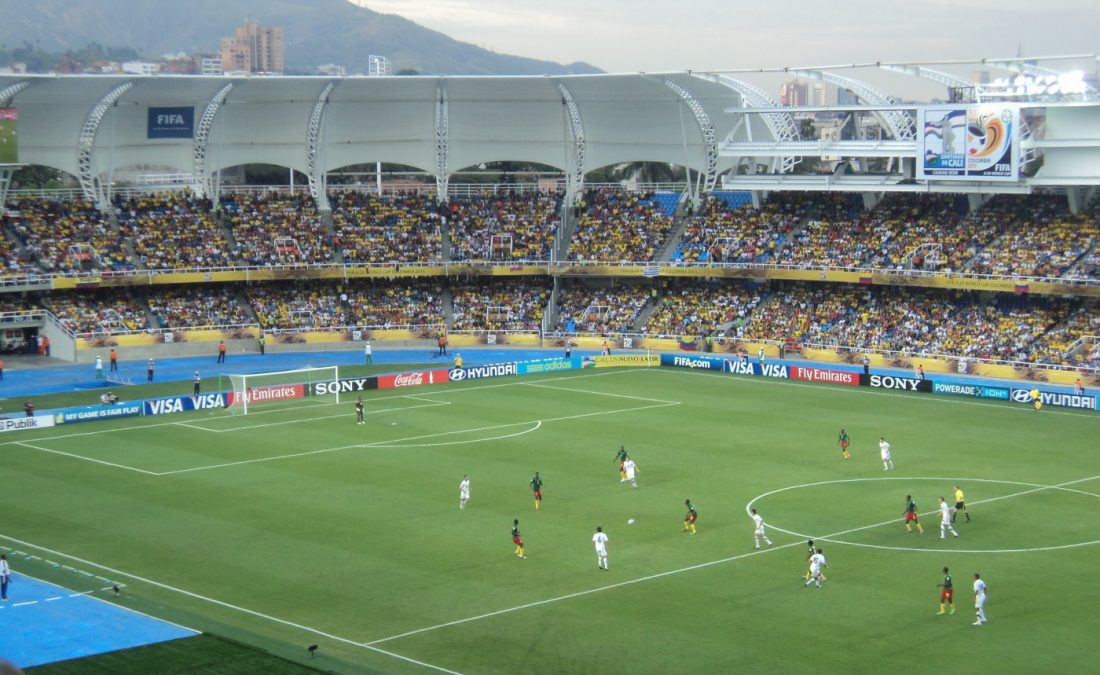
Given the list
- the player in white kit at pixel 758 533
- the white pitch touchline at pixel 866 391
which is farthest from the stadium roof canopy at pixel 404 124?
the player in white kit at pixel 758 533

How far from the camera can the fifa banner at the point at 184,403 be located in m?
59.4

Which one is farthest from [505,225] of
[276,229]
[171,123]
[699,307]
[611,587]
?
[611,587]

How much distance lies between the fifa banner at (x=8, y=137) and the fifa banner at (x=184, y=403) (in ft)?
78.9

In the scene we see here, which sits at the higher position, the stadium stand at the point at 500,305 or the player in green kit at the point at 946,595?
the stadium stand at the point at 500,305

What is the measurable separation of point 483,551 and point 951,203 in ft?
162

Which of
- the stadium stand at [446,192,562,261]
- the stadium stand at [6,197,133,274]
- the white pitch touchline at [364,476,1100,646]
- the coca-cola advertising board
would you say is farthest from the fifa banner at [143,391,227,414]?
the white pitch touchline at [364,476,1100,646]

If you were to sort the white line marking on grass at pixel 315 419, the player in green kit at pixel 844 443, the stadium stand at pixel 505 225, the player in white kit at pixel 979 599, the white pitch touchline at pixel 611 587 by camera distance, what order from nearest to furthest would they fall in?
1. the player in white kit at pixel 979 599
2. the white pitch touchline at pixel 611 587
3. the player in green kit at pixel 844 443
4. the white line marking on grass at pixel 315 419
5. the stadium stand at pixel 505 225

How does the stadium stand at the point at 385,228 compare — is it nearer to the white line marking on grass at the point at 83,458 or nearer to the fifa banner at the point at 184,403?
the fifa banner at the point at 184,403

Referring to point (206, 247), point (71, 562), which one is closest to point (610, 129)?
point (206, 247)

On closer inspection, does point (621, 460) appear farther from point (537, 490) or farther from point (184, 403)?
point (184, 403)

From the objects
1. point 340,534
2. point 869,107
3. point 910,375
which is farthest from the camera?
point 869,107

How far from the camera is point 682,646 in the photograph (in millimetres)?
28203

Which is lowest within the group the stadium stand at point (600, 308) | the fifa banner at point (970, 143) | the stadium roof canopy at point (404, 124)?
the stadium stand at point (600, 308)

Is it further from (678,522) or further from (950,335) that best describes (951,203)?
(678,522)
